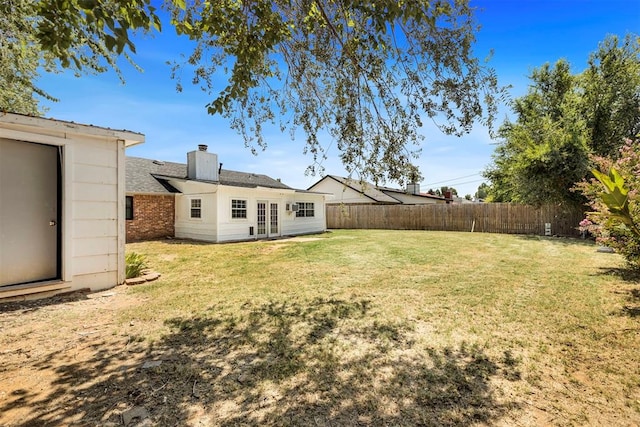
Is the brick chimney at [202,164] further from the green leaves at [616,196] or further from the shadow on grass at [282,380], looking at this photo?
the green leaves at [616,196]

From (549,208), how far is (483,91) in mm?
14994

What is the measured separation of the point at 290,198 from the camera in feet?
55.7

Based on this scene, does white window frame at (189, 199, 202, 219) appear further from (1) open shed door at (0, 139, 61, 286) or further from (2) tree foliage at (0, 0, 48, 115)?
(1) open shed door at (0, 139, 61, 286)

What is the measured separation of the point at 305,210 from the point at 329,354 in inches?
597

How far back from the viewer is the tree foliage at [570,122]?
1404 cm

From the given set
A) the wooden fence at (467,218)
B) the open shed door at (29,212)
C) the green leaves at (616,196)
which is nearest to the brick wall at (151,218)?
the wooden fence at (467,218)

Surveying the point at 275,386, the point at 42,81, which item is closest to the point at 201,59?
the point at 275,386

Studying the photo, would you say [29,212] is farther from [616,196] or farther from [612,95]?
[612,95]

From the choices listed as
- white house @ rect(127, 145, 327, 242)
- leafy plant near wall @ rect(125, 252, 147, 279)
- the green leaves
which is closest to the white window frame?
white house @ rect(127, 145, 327, 242)

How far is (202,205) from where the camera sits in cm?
1371

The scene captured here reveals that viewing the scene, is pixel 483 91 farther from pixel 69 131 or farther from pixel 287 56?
pixel 69 131

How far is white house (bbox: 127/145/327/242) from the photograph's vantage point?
43.8ft

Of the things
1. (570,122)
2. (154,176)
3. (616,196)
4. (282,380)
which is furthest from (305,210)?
(616,196)

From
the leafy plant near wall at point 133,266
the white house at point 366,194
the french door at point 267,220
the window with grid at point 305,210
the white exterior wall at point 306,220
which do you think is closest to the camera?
the leafy plant near wall at point 133,266
